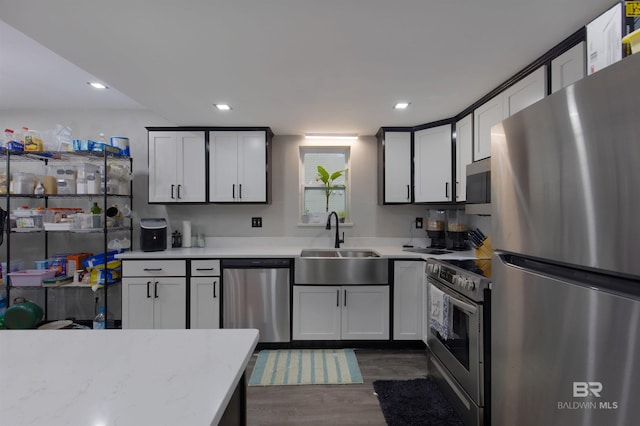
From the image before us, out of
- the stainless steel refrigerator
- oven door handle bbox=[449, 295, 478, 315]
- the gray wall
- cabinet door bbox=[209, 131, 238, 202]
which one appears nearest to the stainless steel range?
oven door handle bbox=[449, 295, 478, 315]

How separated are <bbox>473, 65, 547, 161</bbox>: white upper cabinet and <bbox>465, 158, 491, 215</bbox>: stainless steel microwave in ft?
1.02

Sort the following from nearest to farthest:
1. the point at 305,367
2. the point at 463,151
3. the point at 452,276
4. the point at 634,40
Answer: the point at 634,40, the point at 452,276, the point at 305,367, the point at 463,151

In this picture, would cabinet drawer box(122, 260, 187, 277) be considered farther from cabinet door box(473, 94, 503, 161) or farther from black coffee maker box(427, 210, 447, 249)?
cabinet door box(473, 94, 503, 161)

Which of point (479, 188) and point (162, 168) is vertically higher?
point (162, 168)

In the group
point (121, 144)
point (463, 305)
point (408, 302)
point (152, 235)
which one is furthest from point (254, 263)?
point (121, 144)

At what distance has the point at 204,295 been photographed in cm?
274

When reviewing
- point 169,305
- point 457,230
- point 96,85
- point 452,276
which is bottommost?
point 169,305

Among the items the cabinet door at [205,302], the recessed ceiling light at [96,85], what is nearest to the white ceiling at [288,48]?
the recessed ceiling light at [96,85]

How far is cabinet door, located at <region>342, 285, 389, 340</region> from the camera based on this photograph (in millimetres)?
2764

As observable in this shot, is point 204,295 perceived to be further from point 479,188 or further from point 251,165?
point 479,188

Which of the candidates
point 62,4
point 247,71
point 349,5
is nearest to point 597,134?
point 349,5

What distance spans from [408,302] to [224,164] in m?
2.41

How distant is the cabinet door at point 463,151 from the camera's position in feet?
8.45

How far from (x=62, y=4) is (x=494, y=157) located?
7.06 ft
